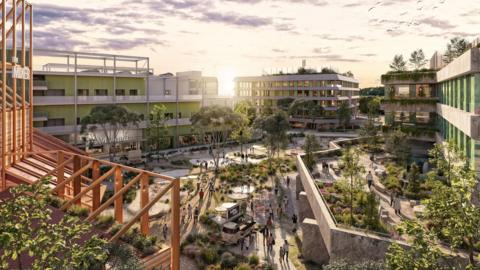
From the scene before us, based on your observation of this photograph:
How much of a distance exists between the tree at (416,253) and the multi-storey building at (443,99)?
1397 centimetres

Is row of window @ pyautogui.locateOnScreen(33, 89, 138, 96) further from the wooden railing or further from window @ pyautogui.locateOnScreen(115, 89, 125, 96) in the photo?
the wooden railing

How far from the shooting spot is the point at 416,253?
399 inches

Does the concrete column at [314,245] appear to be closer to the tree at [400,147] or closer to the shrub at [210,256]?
the shrub at [210,256]

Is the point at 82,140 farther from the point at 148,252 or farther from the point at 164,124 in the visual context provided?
the point at 148,252

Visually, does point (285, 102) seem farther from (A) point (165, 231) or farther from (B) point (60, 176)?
(B) point (60, 176)

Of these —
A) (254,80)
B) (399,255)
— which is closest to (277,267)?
(399,255)

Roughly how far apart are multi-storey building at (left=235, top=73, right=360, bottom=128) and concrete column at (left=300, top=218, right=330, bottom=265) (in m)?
79.1

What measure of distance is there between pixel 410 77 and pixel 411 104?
355 cm

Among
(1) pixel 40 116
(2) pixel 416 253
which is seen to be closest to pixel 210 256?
(2) pixel 416 253

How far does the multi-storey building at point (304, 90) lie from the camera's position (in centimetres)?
10125

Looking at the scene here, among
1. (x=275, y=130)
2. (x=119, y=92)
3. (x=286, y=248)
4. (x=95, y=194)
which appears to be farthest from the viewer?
(x=119, y=92)

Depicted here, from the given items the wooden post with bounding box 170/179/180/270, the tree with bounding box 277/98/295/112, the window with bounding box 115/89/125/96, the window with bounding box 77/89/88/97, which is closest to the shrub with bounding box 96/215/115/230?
the wooden post with bounding box 170/179/180/270

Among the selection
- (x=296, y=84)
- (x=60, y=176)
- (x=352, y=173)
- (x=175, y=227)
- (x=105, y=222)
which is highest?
(x=296, y=84)

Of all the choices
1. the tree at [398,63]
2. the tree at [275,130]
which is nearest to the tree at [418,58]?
the tree at [398,63]
